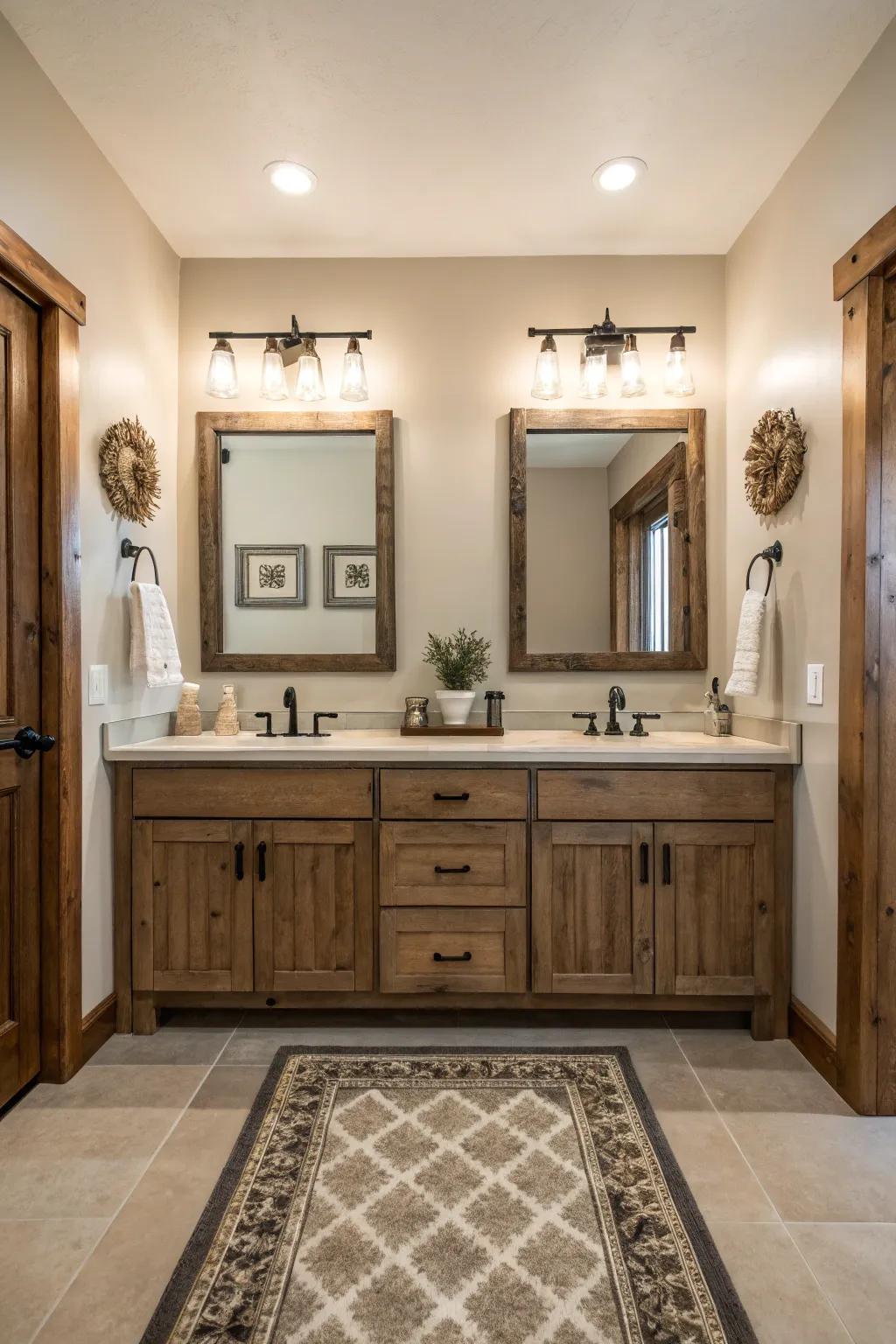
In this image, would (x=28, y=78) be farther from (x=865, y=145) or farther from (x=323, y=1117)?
(x=323, y=1117)

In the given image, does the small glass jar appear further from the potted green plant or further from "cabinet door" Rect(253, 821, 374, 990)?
"cabinet door" Rect(253, 821, 374, 990)

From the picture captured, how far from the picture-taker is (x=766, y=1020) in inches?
94.0

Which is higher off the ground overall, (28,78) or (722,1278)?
(28,78)

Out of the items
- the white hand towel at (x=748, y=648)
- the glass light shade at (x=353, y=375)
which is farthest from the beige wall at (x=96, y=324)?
the white hand towel at (x=748, y=648)

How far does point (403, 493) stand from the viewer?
9.73 feet

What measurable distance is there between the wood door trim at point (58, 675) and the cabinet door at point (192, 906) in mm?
257

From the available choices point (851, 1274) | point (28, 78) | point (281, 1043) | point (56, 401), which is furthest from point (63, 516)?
point (851, 1274)

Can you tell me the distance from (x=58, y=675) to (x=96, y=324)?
109 cm

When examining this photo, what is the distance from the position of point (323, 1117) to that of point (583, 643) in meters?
1.79

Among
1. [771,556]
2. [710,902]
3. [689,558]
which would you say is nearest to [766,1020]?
[710,902]

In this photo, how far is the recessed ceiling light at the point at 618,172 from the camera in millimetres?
2400

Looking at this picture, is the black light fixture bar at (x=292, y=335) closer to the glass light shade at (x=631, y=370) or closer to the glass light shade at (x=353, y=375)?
the glass light shade at (x=353, y=375)

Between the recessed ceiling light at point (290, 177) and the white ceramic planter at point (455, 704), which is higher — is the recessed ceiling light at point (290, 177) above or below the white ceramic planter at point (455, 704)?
above

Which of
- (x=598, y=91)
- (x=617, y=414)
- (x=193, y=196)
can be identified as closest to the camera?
(x=598, y=91)
